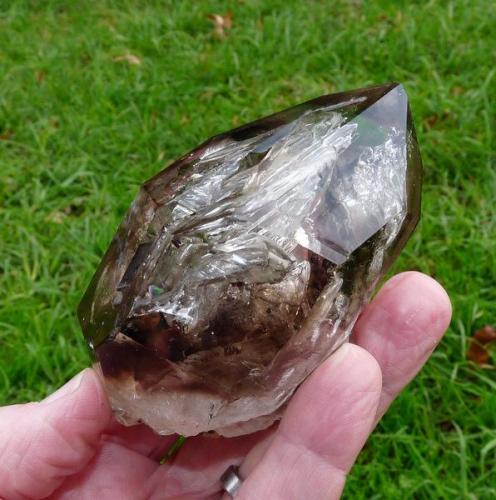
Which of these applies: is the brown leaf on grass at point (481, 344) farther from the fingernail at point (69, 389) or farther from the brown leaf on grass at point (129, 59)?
the brown leaf on grass at point (129, 59)

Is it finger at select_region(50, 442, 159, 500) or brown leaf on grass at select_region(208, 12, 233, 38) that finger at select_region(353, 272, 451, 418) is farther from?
brown leaf on grass at select_region(208, 12, 233, 38)

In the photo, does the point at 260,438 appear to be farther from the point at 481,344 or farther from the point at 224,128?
the point at 224,128

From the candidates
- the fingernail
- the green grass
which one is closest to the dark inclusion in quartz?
the fingernail

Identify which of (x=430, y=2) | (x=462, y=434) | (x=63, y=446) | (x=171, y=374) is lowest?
(x=462, y=434)

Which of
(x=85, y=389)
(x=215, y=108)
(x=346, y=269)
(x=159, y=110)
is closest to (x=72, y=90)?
(x=159, y=110)

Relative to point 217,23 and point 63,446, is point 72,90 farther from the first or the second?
point 63,446

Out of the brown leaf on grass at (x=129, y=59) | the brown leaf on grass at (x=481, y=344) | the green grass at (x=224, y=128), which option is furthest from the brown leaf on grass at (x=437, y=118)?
the brown leaf on grass at (x=129, y=59)

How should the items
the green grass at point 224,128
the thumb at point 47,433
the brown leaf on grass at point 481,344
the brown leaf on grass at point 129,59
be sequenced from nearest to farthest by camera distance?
1. the thumb at point 47,433
2. the green grass at point 224,128
3. the brown leaf on grass at point 481,344
4. the brown leaf on grass at point 129,59

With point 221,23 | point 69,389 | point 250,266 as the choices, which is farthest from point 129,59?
point 250,266
